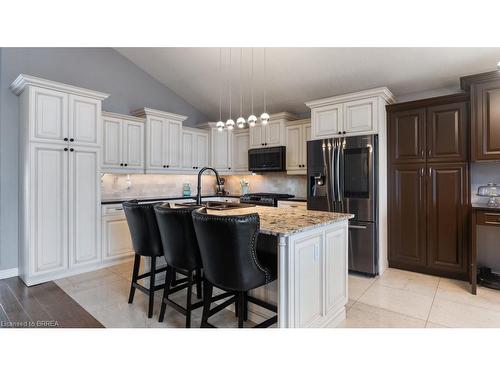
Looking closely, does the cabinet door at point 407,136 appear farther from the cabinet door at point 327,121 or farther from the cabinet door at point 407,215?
the cabinet door at point 327,121

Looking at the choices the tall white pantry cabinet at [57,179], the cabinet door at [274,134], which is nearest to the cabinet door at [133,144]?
the tall white pantry cabinet at [57,179]

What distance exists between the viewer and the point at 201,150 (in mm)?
5320

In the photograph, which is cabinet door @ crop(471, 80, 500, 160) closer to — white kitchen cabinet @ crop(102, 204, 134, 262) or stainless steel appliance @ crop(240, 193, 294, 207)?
stainless steel appliance @ crop(240, 193, 294, 207)

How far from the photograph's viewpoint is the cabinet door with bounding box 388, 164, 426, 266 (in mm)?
3289

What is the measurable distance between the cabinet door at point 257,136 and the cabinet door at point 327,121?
1.30 m

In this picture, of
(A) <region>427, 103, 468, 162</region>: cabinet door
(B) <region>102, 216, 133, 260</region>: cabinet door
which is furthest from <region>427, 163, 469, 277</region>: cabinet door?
(B) <region>102, 216, 133, 260</region>: cabinet door

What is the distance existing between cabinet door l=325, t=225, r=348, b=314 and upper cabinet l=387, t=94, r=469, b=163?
71.5 inches

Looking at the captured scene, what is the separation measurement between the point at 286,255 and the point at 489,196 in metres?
2.99

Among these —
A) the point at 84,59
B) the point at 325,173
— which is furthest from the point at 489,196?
the point at 84,59

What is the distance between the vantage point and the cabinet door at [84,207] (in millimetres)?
3320

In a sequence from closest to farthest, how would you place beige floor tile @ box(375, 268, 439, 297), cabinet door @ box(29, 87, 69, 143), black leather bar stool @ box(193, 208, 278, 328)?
black leather bar stool @ box(193, 208, 278, 328) → beige floor tile @ box(375, 268, 439, 297) → cabinet door @ box(29, 87, 69, 143)

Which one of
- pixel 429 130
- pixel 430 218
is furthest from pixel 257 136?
pixel 430 218

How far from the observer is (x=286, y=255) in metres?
1.65
